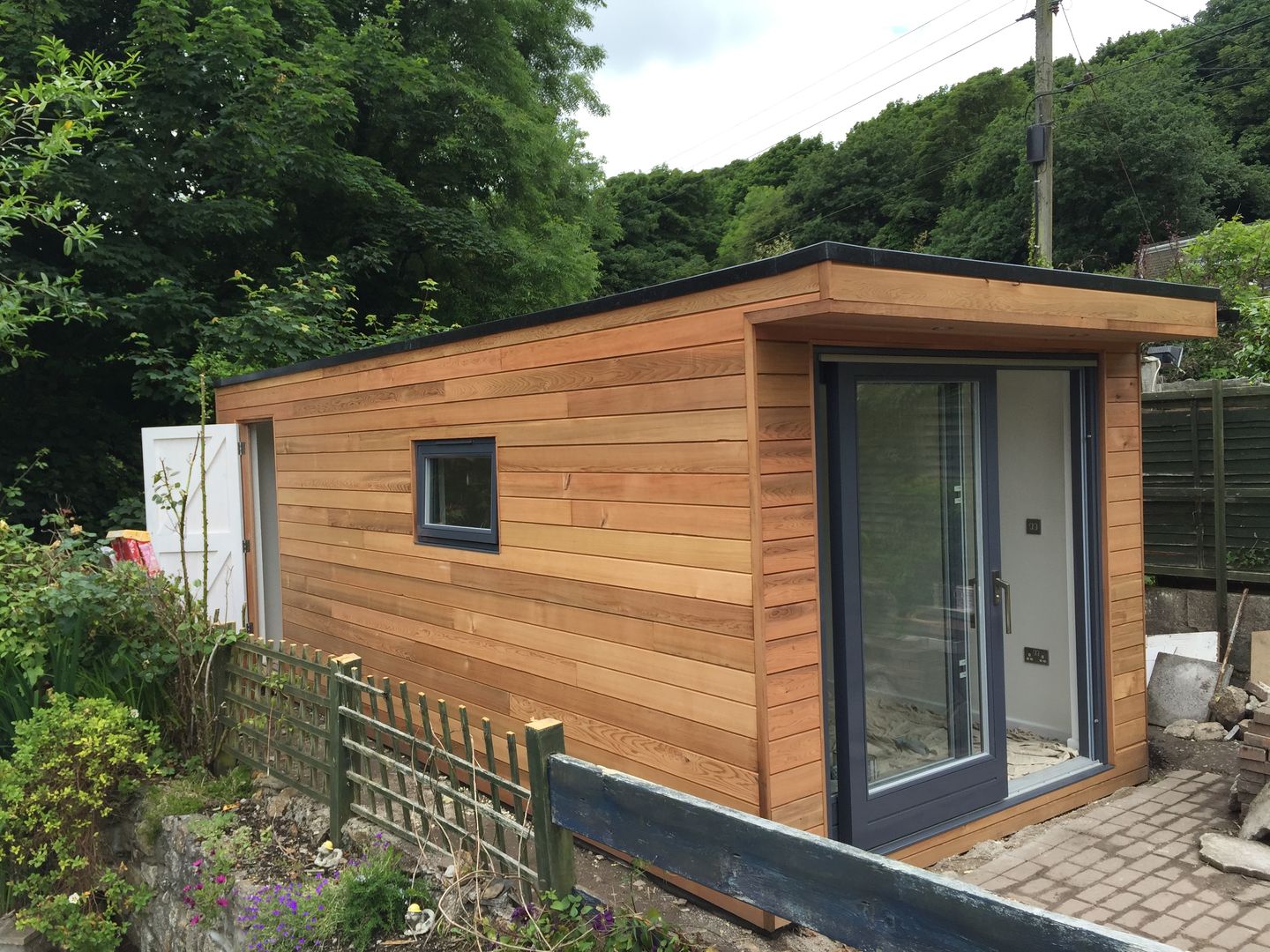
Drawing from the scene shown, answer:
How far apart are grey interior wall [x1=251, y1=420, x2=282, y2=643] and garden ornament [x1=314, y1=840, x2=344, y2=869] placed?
11.9 ft

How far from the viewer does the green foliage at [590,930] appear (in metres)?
2.61

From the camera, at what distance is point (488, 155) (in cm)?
1537

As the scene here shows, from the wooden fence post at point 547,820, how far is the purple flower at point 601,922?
0.39ft

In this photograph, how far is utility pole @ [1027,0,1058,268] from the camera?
417 inches

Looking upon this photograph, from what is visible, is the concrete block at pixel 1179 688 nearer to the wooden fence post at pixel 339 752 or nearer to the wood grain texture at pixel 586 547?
→ the wood grain texture at pixel 586 547

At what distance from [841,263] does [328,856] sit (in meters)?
3.17

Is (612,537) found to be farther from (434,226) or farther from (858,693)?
(434,226)

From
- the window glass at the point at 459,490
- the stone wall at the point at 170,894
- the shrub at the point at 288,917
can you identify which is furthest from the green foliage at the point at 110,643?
the shrub at the point at 288,917

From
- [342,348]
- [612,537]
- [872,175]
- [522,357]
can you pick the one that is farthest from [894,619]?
[872,175]

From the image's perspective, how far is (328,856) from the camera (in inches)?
149

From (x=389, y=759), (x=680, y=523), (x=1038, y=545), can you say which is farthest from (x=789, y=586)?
(x=1038, y=545)

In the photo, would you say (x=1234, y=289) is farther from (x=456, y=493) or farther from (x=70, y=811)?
(x=70, y=811)

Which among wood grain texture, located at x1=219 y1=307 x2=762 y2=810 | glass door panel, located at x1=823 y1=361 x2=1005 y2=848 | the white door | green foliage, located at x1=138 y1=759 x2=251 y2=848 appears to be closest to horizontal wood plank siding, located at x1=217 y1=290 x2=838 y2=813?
wood grain texture, located at x1=219 y1=307 x2=762 y2=810

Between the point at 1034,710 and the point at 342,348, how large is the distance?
8.22m
